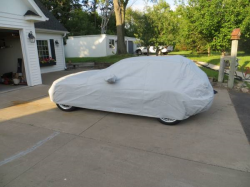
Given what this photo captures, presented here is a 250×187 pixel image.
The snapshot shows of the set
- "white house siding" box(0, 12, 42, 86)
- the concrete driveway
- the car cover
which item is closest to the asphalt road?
the concrete driveway

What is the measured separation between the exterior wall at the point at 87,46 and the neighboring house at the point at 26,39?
31.9ft

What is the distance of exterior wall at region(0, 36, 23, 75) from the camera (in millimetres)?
9516

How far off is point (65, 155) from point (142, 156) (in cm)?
130

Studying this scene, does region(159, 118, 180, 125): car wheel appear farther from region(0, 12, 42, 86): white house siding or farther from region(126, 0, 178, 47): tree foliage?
region(126, 0, 178, 47): tree foliage

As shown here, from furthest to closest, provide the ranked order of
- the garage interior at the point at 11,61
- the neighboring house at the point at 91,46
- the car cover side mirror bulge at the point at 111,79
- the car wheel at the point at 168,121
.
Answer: the neighboring house at the point at 91,46
the garage interior at the point at 11,61
the car cover side mirror bulge at the point at 111,79
the car wheel at the point at 168,121

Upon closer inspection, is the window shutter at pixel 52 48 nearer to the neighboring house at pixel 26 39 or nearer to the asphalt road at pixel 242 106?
the neighboring house at pixel 26 39

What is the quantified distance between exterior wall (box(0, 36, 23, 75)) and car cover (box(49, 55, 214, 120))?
21.1 ft

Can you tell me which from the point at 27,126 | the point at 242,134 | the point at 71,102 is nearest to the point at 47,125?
the point at 27,126

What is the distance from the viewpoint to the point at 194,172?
2.65 metres

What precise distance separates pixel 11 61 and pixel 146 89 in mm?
9023

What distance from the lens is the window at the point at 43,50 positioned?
37.6 feet

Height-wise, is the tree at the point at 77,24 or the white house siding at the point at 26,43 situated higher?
the tree at the point at 77,24

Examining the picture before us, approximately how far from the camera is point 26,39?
775 cm

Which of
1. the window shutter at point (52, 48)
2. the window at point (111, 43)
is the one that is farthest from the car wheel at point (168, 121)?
the window at point (111, 43)
